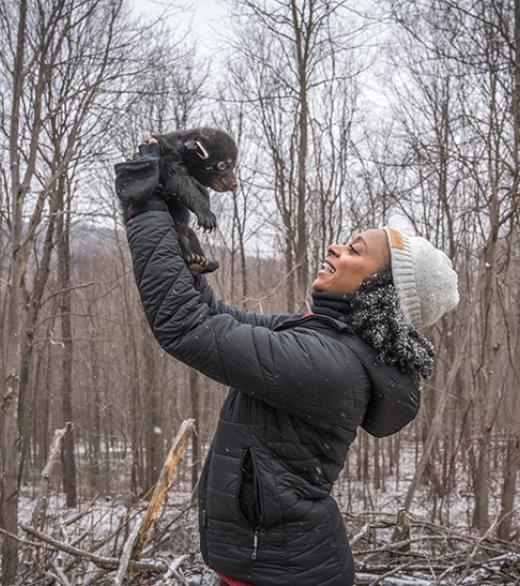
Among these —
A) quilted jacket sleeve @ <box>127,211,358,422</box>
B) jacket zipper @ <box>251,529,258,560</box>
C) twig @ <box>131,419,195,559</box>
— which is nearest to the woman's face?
quilted jacket sleeve @ <box>127,211,358,422</box>

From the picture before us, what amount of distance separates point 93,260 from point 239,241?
717 cm

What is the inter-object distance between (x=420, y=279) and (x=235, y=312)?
0.71 meters

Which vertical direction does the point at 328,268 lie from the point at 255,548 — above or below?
above

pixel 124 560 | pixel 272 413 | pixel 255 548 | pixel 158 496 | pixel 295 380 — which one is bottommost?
pixel 124 560

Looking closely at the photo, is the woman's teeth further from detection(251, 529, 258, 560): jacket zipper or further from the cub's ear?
detection(251, 529, 258, 560): jacket zipper

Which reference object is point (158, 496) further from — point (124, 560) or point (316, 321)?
point (316, 321)

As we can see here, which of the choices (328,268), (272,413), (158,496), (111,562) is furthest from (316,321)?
(111,562)

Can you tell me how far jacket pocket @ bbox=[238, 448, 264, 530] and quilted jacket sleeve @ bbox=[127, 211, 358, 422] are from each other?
0.20 metres

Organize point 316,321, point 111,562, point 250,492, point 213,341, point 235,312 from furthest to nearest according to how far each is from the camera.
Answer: point 111,562, point 235,312, point 316,321, point 250,492, point 213,341

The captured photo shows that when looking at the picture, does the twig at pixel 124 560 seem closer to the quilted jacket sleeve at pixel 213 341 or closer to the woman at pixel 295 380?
the woman at pixel 295 380

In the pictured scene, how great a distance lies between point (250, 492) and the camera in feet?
5.37

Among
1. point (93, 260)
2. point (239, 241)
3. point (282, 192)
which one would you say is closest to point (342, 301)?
point (282, 192)

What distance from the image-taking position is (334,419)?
1.64 metres

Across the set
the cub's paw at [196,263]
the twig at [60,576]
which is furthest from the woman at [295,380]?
the twig at [60,576]
